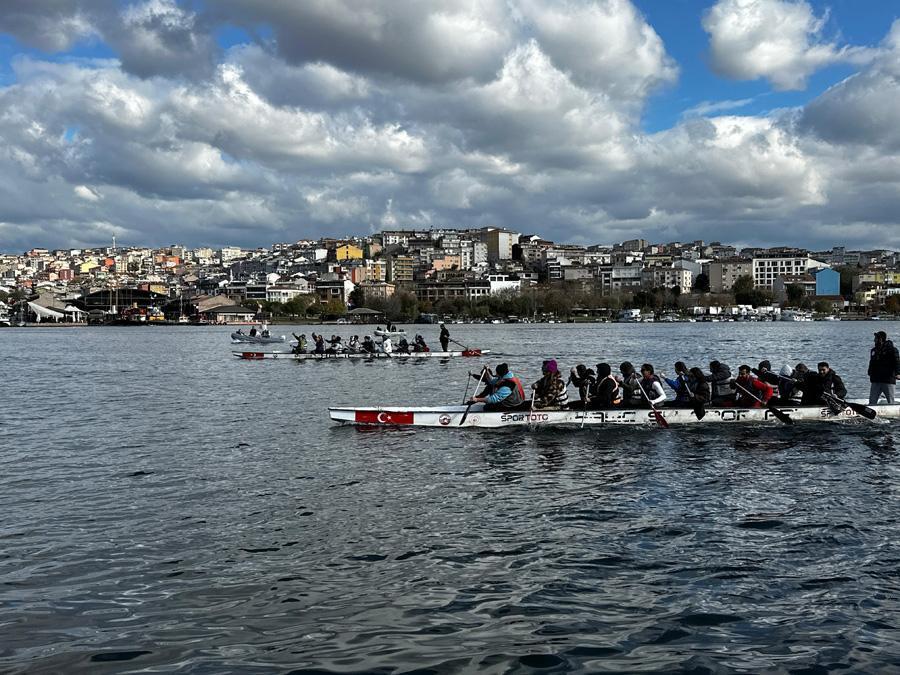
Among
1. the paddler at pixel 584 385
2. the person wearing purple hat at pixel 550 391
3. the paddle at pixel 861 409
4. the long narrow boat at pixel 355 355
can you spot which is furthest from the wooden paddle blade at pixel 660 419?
the long narrow boat at pixel 355 355

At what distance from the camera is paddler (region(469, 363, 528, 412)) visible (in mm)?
20594

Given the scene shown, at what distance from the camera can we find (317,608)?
8555mm

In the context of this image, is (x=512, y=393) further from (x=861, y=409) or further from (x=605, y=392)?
(x=861, y=409)

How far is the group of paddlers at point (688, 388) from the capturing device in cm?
2059

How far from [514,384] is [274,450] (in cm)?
638

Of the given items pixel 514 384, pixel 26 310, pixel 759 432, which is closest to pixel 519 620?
pixel 514 384

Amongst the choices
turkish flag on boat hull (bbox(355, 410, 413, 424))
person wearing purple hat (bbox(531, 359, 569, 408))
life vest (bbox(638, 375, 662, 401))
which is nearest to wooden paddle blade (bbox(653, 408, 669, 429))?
life vest (bbox(638, 375, 662, 401))

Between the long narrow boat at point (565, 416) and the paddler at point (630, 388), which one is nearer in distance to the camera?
the long narrow boat at point (565, 416)

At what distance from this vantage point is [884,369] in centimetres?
2114

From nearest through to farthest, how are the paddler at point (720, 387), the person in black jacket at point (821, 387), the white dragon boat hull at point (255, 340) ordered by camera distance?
1. the paddler at point (720, 387)
2. the person in black jacket at point (821, 387)
3. the white dragon boat hull at point (255, 340)

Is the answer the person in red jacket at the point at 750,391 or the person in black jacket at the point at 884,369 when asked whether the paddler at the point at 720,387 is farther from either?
the person in black jacket at the point at 884,369

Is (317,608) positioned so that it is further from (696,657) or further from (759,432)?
(759,432)

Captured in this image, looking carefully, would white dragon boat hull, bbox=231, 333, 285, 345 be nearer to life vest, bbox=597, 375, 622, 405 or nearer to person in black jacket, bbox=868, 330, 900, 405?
life vest, bbox=597, 375, 622, 405

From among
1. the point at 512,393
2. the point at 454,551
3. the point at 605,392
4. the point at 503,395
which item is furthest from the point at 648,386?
the point at 454,551
